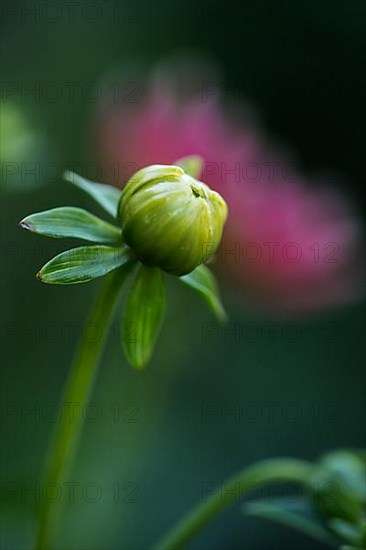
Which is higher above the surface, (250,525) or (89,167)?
(89,167)

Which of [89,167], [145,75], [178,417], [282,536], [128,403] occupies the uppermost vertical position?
[145,75]

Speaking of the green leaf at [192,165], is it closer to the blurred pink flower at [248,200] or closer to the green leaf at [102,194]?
the green leaf at [102,194]

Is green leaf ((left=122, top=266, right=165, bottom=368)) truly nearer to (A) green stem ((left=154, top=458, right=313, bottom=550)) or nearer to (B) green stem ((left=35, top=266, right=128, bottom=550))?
(B) green stem ((left=35, top=266, right=128, bottom=550))

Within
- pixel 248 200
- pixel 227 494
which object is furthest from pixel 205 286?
pixel 248 200

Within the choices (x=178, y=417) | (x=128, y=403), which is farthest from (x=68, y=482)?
(x=178, y=417)

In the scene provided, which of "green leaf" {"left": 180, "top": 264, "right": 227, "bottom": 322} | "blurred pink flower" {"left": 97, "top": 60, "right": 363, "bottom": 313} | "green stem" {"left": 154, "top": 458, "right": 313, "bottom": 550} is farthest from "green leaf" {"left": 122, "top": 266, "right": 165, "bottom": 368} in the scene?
"blurred pink flower" {"left": 97, "top": 60, "right": 363, "bottom": 313}

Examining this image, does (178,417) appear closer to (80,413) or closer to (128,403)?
(128,403)
